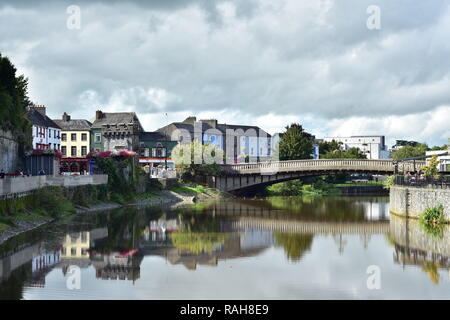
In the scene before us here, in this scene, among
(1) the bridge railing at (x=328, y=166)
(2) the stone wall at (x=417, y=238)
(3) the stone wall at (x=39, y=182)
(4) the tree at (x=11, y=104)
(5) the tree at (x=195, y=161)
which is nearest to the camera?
(2) the stone wall at (x=417, y=238)

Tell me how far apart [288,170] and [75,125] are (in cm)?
4847

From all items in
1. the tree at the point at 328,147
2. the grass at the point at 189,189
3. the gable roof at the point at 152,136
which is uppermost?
the gable roof at the point at 152,136

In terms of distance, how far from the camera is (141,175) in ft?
283

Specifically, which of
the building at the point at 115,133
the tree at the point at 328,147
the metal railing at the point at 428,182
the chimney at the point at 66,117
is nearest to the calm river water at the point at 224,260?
the metal railing at the point at 428,182

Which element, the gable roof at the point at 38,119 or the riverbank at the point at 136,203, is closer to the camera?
the riverbank at the point at 136,203

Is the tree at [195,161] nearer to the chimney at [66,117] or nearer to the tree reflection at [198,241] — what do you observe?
the chimney at [66,117]

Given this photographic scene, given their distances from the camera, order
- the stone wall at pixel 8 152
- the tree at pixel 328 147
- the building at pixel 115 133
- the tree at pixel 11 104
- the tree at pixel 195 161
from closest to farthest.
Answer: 1. the tree at pixel 11 104
2. the stone wall at pixel 8 152
3. the tree at pixel 195 161
4. the building at pixel 115 133
5. the tree at pixel 328 147

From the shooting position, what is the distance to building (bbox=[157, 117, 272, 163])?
13727cm

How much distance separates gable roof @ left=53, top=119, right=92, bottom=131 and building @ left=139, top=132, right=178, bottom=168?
15.8 meters

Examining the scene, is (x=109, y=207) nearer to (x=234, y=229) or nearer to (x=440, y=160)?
(x=234, y=229)

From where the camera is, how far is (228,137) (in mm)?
153250

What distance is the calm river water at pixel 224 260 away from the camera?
27.3 m

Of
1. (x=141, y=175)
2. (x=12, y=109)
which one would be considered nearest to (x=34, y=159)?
(x=12, y=109)

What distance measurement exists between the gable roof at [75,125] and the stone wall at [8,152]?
4666cm
